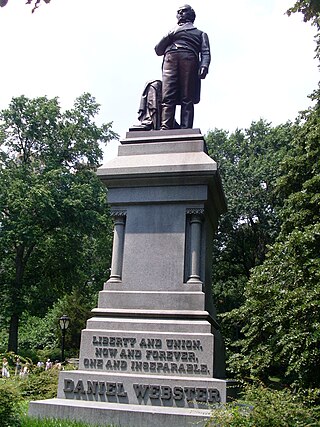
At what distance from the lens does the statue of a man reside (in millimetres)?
11445

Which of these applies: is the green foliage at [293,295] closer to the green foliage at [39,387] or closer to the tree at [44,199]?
the green foliage at [39,387]

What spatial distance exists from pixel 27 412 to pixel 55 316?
120 feet

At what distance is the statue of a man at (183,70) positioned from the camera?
11445 millimetres

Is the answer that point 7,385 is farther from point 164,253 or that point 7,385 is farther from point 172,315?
point 164,253

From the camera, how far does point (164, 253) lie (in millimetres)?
9891

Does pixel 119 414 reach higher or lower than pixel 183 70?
lower

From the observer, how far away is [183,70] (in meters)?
11.5

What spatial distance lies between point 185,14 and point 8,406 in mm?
8922

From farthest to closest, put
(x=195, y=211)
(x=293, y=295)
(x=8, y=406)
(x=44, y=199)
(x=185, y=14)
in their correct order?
(x=44, y=199)
(x=293, y=295)
(x=185, y=14)
(x=195, y=211)
(x=8, y=406)

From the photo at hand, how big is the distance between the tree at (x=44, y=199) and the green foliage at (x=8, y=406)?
2274cm

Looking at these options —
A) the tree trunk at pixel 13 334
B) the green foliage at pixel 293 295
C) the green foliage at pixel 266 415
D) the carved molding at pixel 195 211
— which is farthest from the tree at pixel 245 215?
the green foliage at pixel 266 415

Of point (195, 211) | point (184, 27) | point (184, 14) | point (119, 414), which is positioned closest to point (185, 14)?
point (184, 14)

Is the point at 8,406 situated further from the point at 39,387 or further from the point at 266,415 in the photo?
the point at 39,387

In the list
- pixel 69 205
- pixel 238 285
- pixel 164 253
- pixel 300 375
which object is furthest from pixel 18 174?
pixel 164 253
